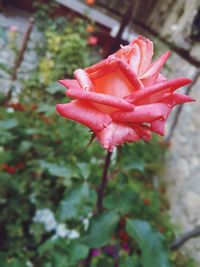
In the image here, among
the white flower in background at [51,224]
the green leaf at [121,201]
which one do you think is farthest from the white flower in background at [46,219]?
the green leaf at [121,201]

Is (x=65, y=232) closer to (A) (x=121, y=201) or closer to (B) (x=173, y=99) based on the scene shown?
(A) (x=121, y=201)

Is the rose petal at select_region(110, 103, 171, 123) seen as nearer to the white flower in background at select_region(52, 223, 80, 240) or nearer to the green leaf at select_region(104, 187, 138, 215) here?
the green leaf at select_region(104, 187, 138, 215)

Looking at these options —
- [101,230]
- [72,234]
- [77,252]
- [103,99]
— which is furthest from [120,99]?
[72,234]

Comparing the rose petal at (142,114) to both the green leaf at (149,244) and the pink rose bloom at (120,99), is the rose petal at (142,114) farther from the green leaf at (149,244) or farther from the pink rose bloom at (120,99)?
the green leaf at (149,244)

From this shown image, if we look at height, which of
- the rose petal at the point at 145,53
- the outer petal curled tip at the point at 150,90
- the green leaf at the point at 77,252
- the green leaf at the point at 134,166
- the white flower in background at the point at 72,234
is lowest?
the white flower in background at the point at 72,234

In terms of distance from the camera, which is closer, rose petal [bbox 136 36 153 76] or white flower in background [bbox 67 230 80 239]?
rose petal [bbox 136 36 153 76]

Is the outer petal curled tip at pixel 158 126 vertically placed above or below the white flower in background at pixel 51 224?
above

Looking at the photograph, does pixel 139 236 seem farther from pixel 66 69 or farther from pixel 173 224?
pixel 66 69

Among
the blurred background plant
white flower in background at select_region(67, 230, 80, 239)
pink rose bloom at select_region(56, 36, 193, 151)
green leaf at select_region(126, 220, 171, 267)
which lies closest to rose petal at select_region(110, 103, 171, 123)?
pink rose bloom at select_region(56, 36, 193, 151)
